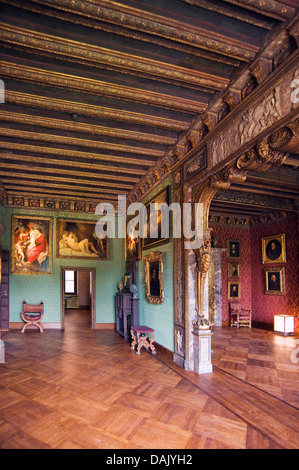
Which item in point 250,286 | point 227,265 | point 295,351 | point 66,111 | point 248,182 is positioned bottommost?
point 295,351

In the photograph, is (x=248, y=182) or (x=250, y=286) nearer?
(x=248, y=182)

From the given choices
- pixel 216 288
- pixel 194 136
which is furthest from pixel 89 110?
pixel 216 288

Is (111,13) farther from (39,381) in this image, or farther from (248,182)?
(39,381)

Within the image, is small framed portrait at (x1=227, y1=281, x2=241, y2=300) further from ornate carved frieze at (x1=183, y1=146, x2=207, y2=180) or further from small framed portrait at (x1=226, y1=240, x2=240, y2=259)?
ornate carved frieze at (x1=183, y1=146, x2=207, y2=180)

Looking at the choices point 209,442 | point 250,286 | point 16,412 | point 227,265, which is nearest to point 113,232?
point 227,265

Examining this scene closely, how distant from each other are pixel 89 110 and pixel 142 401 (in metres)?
4.49

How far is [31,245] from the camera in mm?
10234

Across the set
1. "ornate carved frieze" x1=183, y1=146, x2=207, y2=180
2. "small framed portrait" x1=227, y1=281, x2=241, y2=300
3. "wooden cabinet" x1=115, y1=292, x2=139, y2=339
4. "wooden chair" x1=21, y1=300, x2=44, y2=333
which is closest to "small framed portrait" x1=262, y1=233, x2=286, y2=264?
"small framed portrait" x1=227, y1=281, x2=241, y2=300

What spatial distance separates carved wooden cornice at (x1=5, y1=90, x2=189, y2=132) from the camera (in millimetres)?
4668

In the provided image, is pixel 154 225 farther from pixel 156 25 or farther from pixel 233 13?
pixel 233 13

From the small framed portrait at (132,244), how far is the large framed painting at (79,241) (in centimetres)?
107

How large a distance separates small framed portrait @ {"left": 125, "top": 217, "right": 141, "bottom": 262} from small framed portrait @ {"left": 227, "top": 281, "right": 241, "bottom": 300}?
13.7ft

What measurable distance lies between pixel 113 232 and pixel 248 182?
5794 mm
